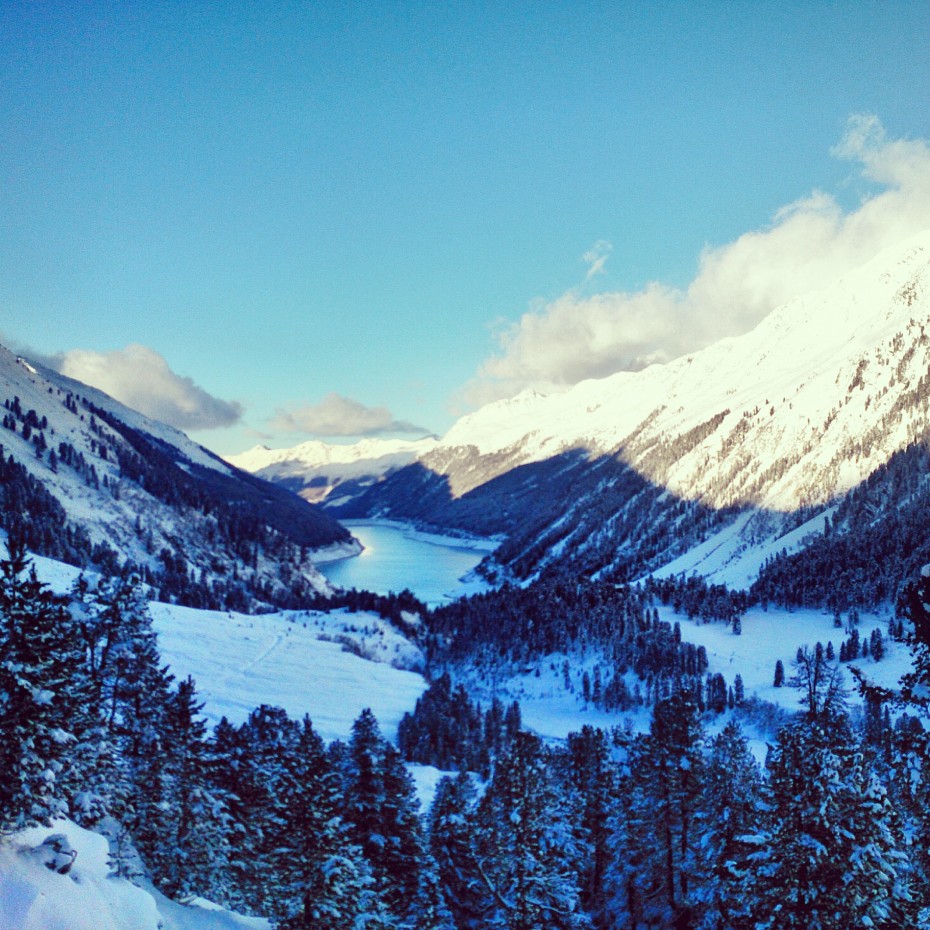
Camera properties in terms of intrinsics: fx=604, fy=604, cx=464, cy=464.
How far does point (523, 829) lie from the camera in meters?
24.7

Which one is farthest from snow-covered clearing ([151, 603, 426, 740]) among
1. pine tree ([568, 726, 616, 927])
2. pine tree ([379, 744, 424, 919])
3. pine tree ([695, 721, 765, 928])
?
pine tree ([695, 721, 765, 928])

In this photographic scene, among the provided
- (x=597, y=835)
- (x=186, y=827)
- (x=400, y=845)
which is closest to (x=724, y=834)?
(x=597, y=835)

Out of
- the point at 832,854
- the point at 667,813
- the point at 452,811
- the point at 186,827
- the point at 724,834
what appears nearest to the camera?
the point at 832,854

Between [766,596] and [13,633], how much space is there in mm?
148445

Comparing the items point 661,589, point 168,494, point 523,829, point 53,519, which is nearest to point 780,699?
point 661,589

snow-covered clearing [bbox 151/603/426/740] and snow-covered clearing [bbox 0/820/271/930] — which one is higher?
snow-covered clearing [bbox 151/603/426/740]

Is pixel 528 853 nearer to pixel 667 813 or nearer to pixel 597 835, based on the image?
pixel 667 813

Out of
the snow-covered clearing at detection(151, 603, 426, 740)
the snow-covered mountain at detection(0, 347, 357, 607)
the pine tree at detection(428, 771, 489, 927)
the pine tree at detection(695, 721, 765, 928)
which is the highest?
the snow-covered mountain at detection(0, 347, 357, 607)

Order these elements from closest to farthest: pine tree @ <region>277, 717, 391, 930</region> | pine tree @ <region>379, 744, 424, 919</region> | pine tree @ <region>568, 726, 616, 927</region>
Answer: pine tree @ <region>277, 717, 391, 930</region>, pine tree @ <region>379, 744, 424, 919</region>, pine tree @ <region>568, 726, 616, 927</region>

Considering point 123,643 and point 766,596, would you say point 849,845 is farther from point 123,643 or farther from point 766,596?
point 766,596

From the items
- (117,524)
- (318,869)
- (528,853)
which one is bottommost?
(318,869)

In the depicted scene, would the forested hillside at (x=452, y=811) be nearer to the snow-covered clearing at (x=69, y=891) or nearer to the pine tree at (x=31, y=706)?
the pine tree at (x=31, y=706)

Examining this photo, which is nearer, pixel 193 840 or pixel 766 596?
pixel 193 840

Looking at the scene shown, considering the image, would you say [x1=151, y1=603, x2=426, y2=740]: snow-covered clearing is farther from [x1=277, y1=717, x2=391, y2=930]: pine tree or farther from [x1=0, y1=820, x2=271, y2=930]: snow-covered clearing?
[x1=0, y1=820, x2=271, y2=930]: snow-covered clearing
